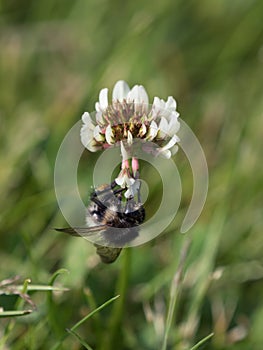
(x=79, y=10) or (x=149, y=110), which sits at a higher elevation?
(x=79, y=10)

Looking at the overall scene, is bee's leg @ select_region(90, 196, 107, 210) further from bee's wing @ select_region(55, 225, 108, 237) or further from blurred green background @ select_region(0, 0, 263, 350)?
blurred green background @ select_region(0, 0, 263, 350)

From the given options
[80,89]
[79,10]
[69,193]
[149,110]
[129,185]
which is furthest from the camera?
[79,10]

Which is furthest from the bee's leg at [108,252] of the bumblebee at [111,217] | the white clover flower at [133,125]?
the white clover flower at [133,125]

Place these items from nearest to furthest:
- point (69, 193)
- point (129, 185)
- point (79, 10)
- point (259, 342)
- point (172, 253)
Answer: point (129, 185), point (259, 342), point (172, 253), point (69, 193), point (79, 10)

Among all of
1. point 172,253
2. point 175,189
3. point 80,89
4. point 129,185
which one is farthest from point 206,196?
point 129,185

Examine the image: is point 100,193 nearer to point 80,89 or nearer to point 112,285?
point 112,285

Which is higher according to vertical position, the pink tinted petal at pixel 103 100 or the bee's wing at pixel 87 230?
the pink tinted petal at pixel 103 100

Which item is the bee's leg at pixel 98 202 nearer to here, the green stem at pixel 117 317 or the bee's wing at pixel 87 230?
the bee's wing at pixel 87 230
